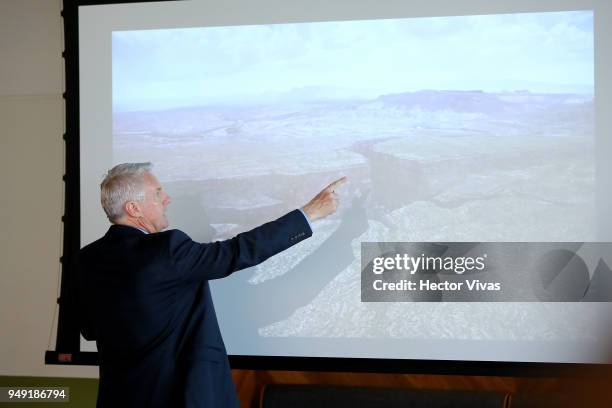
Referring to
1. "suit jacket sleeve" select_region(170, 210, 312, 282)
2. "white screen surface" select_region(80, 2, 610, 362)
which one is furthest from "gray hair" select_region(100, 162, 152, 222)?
"white screen surface" select_region(80, 2, 610, 362)

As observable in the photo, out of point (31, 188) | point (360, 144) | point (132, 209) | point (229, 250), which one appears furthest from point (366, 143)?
point (31, 188)

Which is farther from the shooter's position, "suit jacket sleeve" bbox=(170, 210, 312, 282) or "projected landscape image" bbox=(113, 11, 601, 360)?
"projected landscape image" bbox=(113, 11, 601, 360)

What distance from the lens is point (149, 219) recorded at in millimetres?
2279

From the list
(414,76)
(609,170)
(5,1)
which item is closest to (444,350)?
(609,170)

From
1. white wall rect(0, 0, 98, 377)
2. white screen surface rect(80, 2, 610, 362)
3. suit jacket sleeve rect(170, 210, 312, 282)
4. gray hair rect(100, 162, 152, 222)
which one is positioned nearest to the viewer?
suit jacket sleeve rect(170, 210, 312, 282)

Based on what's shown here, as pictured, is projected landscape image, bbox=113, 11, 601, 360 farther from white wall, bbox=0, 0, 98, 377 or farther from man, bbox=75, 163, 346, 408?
man, bbox=75, 163, 346, 408

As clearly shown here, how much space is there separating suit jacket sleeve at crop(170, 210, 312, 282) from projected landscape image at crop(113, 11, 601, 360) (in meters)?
0.68

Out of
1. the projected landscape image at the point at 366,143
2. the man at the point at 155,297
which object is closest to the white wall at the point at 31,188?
the projected landscape image at the point at 366,143

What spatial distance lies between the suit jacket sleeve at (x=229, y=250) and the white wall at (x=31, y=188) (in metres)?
1.51

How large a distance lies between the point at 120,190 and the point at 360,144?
3.58 feet

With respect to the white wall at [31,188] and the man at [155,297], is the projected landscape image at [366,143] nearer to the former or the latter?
the white wall at [31,188]

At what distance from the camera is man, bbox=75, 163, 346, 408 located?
82.8 inches

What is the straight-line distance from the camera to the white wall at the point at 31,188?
338 centimetres

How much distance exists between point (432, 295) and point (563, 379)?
0.63 metres
